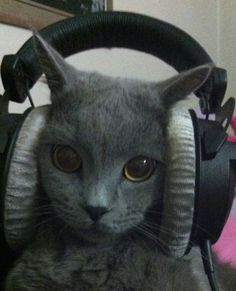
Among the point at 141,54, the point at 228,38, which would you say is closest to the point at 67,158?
the point at 141,54

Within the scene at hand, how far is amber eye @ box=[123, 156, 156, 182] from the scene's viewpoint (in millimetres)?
585

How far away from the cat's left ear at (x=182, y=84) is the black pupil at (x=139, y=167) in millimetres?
78

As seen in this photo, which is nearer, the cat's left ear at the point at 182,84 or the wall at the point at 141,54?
the cat's left ear at the point at 182,84

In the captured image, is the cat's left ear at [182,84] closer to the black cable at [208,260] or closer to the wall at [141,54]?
the black cable at [208,260]

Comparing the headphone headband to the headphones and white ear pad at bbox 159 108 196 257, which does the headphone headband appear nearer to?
the headphones

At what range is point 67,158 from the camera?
0.59 metres

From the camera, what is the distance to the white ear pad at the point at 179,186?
0.54 meters

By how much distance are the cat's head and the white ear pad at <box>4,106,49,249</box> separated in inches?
0.6

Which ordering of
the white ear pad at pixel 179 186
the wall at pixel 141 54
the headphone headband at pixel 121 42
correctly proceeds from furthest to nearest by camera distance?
the wall at pixel 141 54
the headphone headband at pixel 121 42
the white ear pad at pixel 179 186

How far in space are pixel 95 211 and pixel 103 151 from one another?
0.23 ft

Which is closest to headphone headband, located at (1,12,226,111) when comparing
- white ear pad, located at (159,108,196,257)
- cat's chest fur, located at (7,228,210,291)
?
white ear pad, located at (159,108,196,257)

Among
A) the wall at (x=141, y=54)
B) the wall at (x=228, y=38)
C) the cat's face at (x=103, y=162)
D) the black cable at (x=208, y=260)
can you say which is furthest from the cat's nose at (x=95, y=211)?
the wall at (x=228, y=38)

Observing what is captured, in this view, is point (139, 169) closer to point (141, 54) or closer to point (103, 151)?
point (103, 151)

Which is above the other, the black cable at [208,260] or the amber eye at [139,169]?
the amber eye at [139,169]
